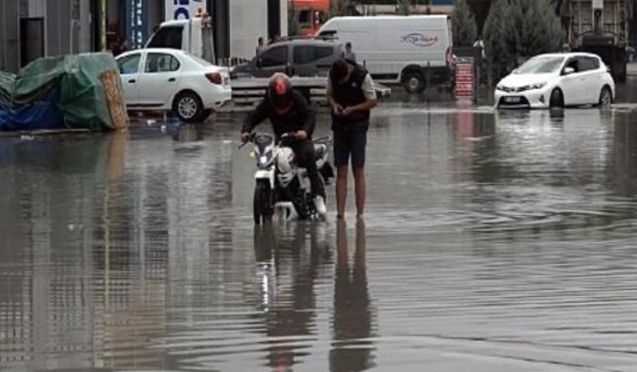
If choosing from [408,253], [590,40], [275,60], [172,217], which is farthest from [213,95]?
[590,40]

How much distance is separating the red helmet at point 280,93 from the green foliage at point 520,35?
38.3 metres

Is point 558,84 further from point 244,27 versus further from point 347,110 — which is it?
point 347,110

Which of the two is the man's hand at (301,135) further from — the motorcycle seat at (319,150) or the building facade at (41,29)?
the building facade at (41,29)

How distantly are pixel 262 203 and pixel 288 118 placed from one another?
Result: 2.89 feet

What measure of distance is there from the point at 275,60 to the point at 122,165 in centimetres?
2102

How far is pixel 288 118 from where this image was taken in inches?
571

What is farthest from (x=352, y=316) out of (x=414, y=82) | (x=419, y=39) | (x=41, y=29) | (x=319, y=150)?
(x=414, y=82)

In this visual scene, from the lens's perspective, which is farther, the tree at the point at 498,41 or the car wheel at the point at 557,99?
the tree at the point at 498,41

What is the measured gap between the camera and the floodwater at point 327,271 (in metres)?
8.46

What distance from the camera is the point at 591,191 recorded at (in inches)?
674

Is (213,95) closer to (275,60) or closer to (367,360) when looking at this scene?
(275,60)

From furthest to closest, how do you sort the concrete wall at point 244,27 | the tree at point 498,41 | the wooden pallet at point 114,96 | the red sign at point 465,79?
the concrete wall at point 244,27 → the tree at point 498,41 → the red sign at point 465,79 → the wooden pallet at point 114,96

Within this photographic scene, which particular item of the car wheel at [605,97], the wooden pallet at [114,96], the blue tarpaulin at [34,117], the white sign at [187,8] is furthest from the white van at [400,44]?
the blue tarpaulin at [34,117]

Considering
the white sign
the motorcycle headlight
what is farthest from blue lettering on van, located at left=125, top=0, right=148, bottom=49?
the motorcycle headlight
